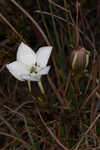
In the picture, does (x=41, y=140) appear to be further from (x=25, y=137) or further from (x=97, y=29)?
(x=97, y=29)

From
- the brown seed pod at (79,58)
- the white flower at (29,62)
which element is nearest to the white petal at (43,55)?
the white flower at (29,62)

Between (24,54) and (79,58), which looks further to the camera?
(24,54)

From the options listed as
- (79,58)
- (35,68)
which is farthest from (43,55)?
(79,58)

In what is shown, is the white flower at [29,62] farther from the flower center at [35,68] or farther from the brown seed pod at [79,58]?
the brown seed pod at [79,58]

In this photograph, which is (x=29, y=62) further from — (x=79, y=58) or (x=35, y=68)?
(x=79, y=58)

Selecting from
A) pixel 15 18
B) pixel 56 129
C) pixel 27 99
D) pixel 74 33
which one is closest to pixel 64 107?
pixel 56 129

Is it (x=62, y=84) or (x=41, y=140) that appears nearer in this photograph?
(x=41, y=140)
